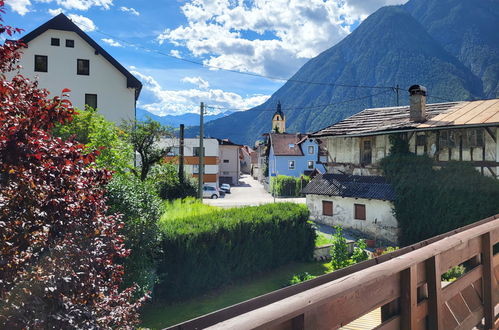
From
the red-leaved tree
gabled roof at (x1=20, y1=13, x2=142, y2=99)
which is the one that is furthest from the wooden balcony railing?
gabled roof at (x1=20, y1=13, x2=142, y2=99)

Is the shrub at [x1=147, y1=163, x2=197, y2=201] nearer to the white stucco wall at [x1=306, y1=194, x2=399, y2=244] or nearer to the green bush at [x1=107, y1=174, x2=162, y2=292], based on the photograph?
the white stucco wall at [x1=306, y1=194, x2=399, y2=244]

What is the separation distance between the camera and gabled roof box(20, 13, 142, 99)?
26634 millimetres

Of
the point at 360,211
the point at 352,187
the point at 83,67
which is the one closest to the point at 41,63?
the point at 83,67

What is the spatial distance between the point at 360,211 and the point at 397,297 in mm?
22530

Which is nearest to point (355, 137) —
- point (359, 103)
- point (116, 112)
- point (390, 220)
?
point (390, 220)

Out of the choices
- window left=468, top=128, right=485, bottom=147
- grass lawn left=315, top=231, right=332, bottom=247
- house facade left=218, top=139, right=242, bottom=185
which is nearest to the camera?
window left=468, top=128, right=485, bottom=147

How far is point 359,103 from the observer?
17488cm

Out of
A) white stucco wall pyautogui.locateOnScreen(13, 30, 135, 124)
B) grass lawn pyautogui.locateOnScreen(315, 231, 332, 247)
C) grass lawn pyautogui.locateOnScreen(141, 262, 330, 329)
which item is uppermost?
white stucco wall pyautogui.locateOnScreen(13, 30, 135, 124)

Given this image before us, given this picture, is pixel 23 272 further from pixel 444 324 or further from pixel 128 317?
pixel 444 324

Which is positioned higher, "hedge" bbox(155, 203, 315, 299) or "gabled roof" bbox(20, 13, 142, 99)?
"gabled roof" bbox(20, 13, 142, 99)

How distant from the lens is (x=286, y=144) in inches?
2216

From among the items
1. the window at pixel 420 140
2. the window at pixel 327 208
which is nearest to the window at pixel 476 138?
the window at pixel 420 140

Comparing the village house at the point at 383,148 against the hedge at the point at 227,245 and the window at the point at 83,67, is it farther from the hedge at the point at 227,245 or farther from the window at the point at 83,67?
the window at the point at 83,67

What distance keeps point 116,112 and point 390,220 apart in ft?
74.9
